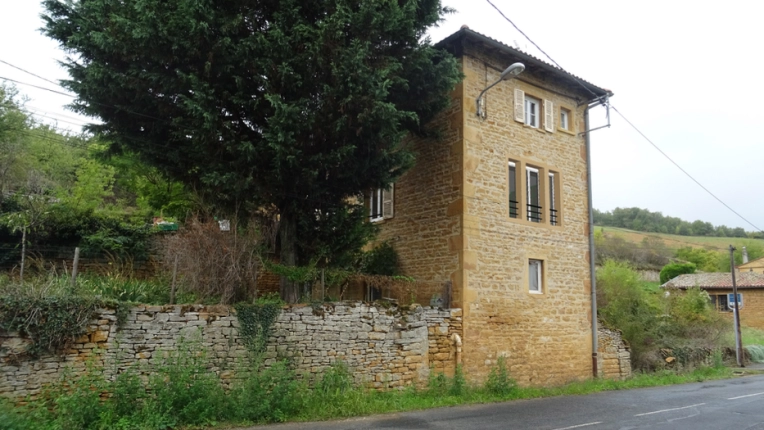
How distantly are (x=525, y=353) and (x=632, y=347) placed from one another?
26.7 feet

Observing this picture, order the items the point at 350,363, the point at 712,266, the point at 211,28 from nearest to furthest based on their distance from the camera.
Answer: the point at 211,28 < the point at 350,363 < the point at 712,266

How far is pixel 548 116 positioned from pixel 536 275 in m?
4.92

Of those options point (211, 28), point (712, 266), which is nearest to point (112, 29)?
point (211, 28)

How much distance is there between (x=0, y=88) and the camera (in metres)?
20.8

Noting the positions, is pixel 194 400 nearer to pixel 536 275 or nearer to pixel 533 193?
pixel 536 275

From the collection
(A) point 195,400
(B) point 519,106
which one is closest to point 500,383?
(A) point 195,400

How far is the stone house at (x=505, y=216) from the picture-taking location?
44.2 feet

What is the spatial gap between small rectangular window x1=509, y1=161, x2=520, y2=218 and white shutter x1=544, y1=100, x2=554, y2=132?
1996 mm

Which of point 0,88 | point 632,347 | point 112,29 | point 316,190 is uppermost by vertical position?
point 0,88

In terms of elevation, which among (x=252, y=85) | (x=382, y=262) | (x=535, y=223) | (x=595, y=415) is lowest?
(x=595, y=415)

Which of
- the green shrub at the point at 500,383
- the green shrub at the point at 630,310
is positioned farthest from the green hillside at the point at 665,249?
the green shrub at the point at 500,383

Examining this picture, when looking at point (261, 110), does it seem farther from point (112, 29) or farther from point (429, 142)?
point (429, 142)

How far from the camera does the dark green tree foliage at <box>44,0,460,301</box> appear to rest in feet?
31.3

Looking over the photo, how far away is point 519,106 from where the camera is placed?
50.1 feet
